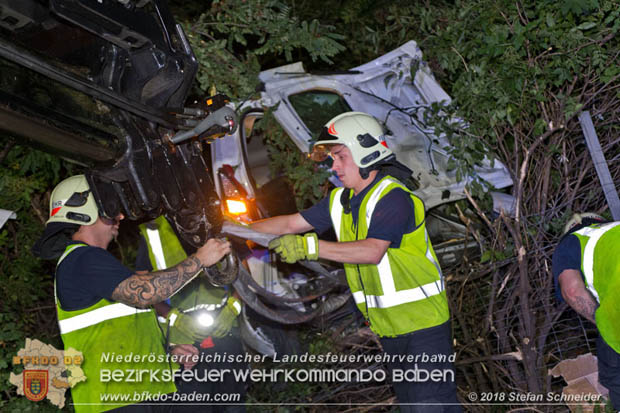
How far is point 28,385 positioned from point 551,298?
4.14 metres

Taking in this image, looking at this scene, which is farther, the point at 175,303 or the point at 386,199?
the point at 175,303

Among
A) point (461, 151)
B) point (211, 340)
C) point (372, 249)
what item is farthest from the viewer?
point (461, 151)

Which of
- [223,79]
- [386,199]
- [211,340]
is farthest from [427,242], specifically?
[223,79]

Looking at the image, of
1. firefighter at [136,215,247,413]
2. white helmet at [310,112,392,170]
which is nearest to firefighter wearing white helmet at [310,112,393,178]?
white helmet at [310,112,392,170]

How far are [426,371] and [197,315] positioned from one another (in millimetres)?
1908

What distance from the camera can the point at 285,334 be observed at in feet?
18.2

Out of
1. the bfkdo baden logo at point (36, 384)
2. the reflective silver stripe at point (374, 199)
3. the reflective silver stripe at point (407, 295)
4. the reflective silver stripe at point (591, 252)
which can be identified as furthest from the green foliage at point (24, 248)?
the reflective silver stripe at point (591, 252)

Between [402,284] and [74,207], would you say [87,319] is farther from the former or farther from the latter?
[402,284]

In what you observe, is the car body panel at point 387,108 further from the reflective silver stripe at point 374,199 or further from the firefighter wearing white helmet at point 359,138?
the reflective silver stripe at point 374,199

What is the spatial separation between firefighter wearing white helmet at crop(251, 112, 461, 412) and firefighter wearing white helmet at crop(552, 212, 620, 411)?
736 mm

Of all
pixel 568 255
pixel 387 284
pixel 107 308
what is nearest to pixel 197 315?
Result: pixel 107 308

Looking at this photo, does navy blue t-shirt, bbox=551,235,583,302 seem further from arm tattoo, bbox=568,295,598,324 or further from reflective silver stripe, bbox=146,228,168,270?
reflective silver stripe, bbox=146,228,168,270

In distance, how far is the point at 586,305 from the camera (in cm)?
351

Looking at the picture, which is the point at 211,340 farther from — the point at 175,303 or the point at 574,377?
the point at 574,377
